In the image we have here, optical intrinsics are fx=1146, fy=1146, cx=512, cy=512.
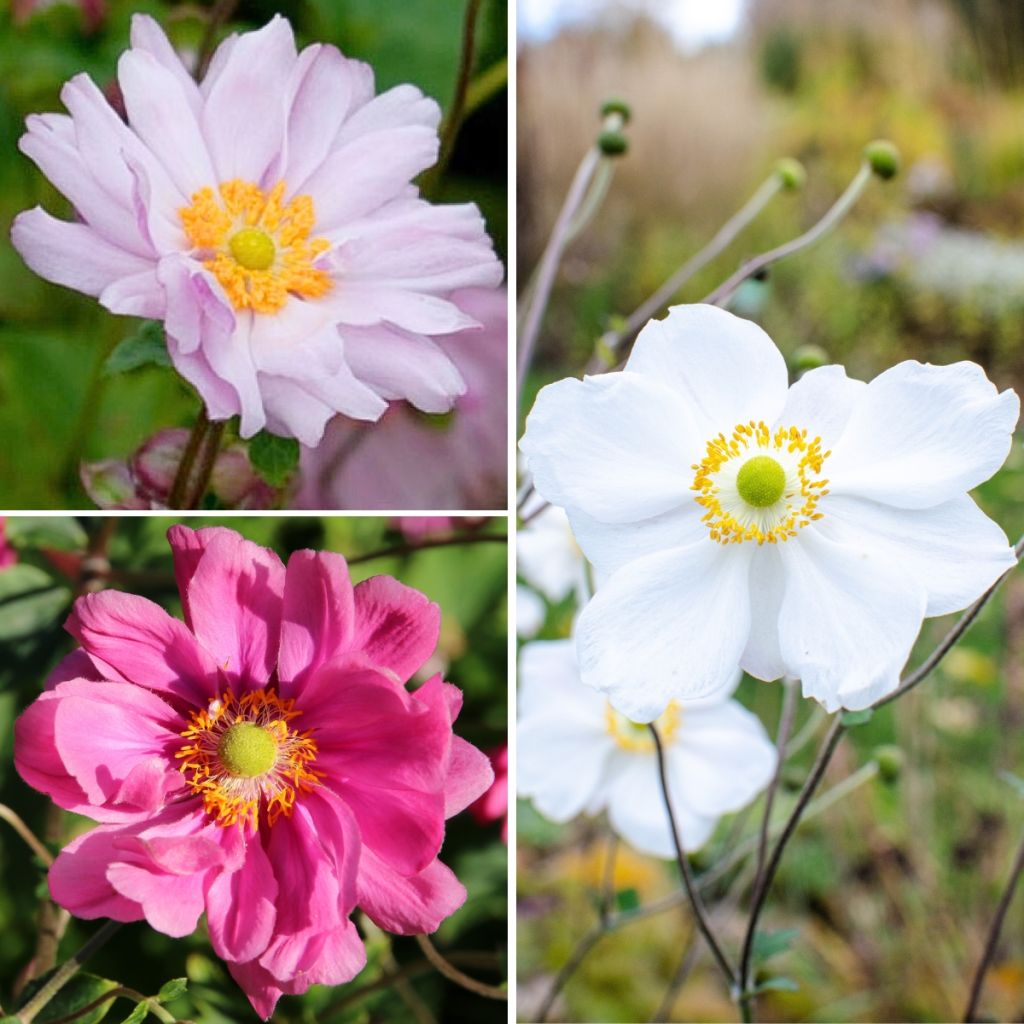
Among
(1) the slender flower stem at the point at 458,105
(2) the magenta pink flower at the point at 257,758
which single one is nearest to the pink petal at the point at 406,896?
(2) the magenta pink flower at the point at 257,758

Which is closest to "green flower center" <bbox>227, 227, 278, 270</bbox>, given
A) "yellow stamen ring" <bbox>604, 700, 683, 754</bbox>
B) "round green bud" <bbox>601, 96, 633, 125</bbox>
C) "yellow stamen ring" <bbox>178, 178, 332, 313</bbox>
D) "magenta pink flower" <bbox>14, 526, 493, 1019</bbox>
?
"yellow stamen ring" <bbox>178, 178, 332, 313</bbox>

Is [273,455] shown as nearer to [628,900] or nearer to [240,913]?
[240,913]

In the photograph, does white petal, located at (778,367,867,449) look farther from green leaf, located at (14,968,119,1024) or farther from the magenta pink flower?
green leaf, located at (14,968,119,1024)

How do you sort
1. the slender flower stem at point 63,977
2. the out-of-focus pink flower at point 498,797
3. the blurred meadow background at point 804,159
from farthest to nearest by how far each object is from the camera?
the blurred meadow background at point 804,159
the out-of-focus pink flower at point 498,797
the slender flower stem at point 63,977

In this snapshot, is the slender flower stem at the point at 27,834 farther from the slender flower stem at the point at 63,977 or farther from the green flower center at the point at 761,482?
the green flower center at the point at 761,482

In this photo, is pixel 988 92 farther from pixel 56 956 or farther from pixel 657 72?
pixel 56 956

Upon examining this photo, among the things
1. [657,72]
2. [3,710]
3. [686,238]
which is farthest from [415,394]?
[657,72]
